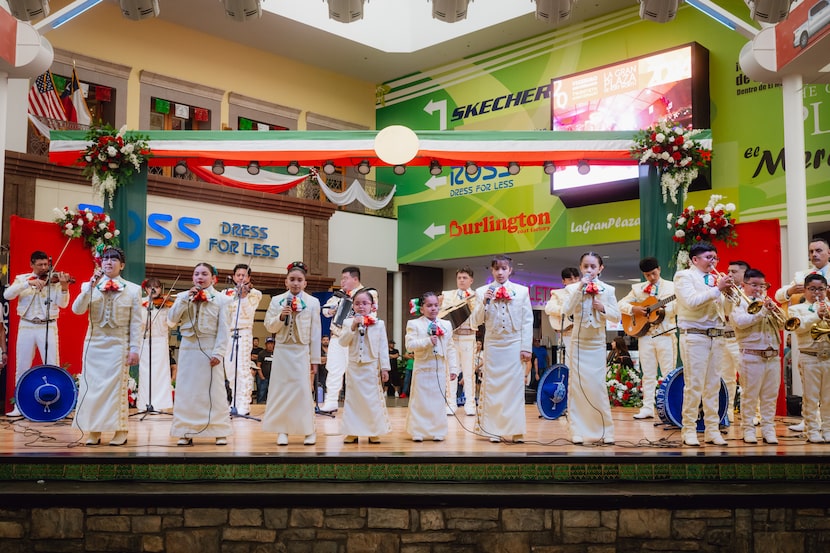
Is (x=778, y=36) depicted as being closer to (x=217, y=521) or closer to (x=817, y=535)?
(x=817, y=535)

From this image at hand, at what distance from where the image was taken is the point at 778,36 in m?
8.84

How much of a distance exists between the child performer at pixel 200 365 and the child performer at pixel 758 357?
424cm

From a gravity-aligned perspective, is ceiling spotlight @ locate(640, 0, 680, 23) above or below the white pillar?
above

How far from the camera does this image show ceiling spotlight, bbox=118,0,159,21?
6.63 meters

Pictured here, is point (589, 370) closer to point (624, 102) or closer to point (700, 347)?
point (700, 347)

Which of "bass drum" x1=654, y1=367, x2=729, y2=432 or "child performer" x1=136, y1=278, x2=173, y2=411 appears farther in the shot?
"child performer" x1=136, y1=278, x2=173, y2=411

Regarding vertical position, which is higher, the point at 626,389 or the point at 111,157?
the point at 111,157

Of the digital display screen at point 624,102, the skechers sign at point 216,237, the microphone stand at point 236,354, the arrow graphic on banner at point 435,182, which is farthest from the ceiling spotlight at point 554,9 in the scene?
the arrow graphic on banner at point 435,182

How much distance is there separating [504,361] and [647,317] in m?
2.01

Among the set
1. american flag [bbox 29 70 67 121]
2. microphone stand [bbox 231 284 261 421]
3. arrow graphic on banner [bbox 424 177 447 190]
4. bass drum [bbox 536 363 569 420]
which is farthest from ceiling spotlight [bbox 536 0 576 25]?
arrow graphic on banner [bbox 424 177 447 190]

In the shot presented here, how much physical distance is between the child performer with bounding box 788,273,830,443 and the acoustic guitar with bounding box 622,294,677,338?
1.33 meters

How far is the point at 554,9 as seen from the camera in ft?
22.3

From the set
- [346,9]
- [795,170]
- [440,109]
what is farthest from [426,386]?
[440,109]

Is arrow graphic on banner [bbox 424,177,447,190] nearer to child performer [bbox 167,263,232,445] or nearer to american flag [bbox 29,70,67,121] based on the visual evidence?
american flag [bbox 29,70,67,121]
